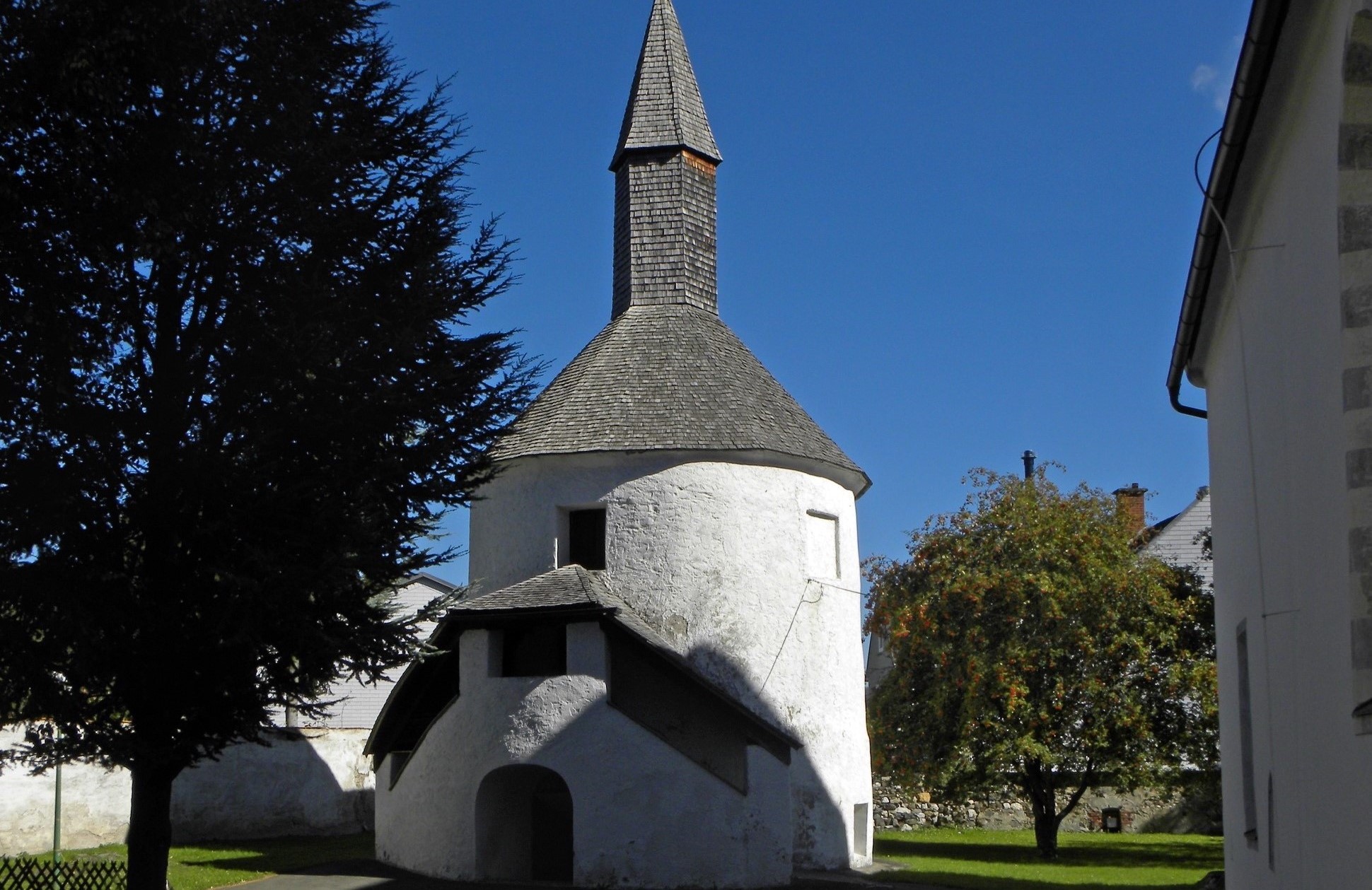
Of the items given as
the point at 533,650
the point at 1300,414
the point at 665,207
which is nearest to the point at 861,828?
the point at 533,650

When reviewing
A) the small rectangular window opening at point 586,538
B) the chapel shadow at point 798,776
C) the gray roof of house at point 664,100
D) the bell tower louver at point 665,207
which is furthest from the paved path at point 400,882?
the gray roof of house at point 664,100

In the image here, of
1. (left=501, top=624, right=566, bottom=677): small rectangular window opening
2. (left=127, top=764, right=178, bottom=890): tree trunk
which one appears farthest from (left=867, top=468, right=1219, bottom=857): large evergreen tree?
(left=127, top=764, right=178, bottom=890): tree trunk

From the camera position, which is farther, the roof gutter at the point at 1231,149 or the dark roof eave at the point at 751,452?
the dark roof eave at the point at 751,452

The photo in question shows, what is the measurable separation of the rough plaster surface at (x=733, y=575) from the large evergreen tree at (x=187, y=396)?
829 cm

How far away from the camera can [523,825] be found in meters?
20.6

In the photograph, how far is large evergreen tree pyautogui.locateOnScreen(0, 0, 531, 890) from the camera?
11.4 metres

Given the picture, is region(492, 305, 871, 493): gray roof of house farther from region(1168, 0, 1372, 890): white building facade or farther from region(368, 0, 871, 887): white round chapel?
region(1168, 0, 1372, 890): white building facade

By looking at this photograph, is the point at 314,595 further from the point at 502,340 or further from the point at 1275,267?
the point at 1275,267

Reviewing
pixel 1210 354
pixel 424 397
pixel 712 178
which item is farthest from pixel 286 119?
pixel 712 178

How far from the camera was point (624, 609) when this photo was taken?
20.4 meters

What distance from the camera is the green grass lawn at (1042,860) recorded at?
20453mm

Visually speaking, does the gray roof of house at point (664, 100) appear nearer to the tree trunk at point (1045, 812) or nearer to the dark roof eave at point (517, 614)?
the dark roof eave at point (517, 614)

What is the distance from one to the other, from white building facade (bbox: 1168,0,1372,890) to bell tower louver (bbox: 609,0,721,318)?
1554 centimetres

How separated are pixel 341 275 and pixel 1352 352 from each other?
964cm
